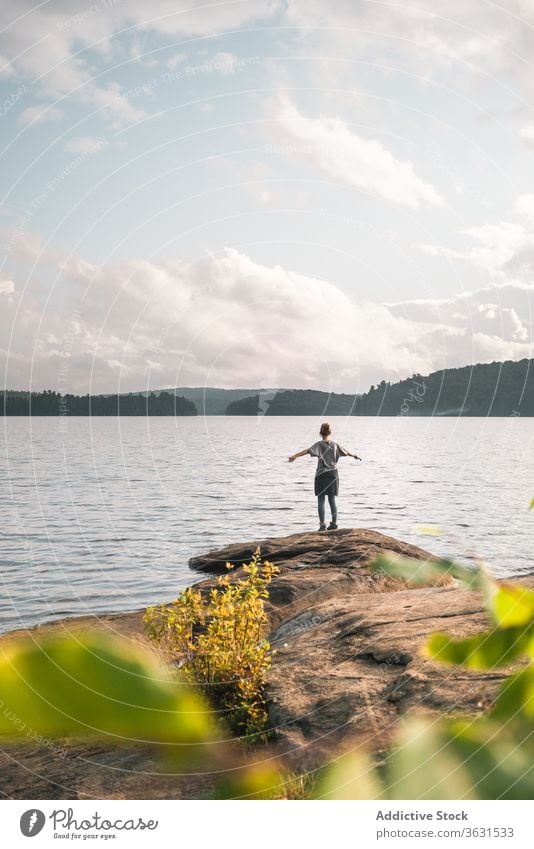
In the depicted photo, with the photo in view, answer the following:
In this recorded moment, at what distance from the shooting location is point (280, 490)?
4888cm

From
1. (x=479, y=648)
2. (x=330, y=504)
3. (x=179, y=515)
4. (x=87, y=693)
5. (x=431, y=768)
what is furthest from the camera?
(x=179, y=515)

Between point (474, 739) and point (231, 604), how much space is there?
5973 millimetres

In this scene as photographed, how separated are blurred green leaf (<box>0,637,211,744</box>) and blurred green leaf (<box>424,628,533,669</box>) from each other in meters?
0.73

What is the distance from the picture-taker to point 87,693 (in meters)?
1.70

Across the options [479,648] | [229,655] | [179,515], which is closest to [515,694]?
[479,648]

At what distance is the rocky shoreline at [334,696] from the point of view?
5.21 m

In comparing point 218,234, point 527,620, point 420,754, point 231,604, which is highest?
point 218,234

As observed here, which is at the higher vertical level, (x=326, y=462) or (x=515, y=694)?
(x=515, y=694)

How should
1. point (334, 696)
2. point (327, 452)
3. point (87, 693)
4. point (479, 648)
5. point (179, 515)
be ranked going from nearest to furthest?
point (479, 648)
point (87, 693)
point (334, 696)
point (327, 452)
point (179, 515)

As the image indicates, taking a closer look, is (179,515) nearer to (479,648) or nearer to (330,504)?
(330,504)

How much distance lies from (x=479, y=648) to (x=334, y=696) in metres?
5.34

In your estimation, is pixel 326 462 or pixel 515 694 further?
pixel 326 462
